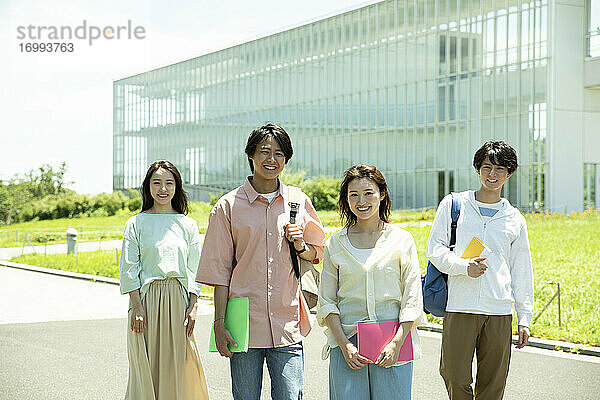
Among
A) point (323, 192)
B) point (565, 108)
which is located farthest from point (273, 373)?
point (323, 192)

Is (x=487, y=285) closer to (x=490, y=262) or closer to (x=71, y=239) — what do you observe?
(x=490, y=262)

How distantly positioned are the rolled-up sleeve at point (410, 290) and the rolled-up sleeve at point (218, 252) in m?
1.02

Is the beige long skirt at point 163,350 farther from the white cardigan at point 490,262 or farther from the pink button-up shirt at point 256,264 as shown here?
the white cardigan at point 490,262

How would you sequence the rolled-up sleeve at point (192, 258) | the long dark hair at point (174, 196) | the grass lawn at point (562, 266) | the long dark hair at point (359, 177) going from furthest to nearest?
the grass lawn at point (562, 266), the long dark hair at point (174, 196), the rolled-up sleeve at point (192, 258), the long dark hair at point (359, 177)

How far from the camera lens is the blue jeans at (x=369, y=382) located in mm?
4324

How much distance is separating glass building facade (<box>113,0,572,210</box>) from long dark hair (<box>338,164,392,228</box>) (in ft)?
114

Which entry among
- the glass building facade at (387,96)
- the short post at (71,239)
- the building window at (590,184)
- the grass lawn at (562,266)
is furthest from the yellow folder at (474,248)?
the building window at (590,184)

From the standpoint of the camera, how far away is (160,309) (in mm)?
5516

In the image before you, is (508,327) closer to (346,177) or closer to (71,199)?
(346,177)

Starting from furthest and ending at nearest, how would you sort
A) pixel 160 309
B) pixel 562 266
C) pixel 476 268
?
pixel 562 266 < pixel 160 309 < pixel 476 268

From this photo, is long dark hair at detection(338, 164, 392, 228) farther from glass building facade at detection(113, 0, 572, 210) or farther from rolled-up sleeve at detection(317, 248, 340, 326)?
glass building facade at detection(113, 0, 572, 210)

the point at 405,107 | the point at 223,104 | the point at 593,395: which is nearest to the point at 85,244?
the point at 405,107

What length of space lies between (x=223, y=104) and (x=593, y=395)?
55.4 m

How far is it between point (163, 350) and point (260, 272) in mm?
1339
